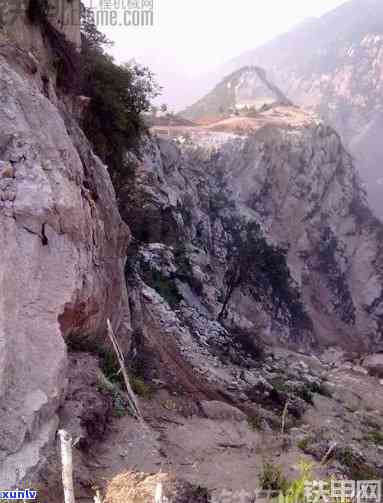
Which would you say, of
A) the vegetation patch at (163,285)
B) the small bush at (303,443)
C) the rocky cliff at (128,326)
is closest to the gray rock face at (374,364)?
the rocky cliff at (128,326)

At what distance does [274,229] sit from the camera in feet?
112

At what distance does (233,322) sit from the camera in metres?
20.5

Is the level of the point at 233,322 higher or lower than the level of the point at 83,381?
lower

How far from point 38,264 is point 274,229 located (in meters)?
29.6

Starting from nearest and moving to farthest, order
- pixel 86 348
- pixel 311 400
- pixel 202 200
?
pixel 86 348
pixel 311 400
pixel 202 200

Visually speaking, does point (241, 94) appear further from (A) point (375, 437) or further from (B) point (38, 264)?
(B) point (38, 264)

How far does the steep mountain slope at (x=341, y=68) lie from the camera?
2549 inches

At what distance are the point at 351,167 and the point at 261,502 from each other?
36879 mm

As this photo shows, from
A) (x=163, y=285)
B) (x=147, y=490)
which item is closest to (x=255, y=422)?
(x=147, y=490)

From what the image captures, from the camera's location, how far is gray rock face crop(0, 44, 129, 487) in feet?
15.3

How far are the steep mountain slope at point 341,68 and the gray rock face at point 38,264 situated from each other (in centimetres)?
5141

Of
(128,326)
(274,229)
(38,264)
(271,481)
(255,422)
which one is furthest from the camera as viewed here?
(274,229)

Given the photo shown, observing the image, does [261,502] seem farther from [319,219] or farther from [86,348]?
[319,219]

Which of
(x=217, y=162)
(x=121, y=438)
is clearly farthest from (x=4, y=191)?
(x=217, y=162)
